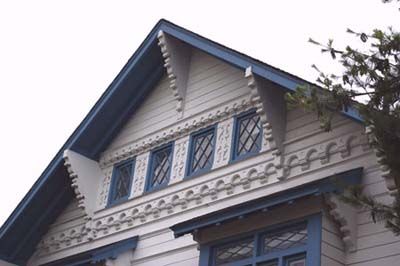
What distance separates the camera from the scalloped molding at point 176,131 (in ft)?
53.6

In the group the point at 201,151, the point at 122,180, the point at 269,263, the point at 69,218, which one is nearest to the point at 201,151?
the point at 201,151

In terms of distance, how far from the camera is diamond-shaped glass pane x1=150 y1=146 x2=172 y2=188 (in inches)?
680

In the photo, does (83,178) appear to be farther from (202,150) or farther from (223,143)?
(223,143)

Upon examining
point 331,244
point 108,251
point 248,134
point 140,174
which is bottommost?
point 331,244

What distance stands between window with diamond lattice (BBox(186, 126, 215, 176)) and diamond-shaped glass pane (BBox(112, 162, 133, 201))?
6.00 ft

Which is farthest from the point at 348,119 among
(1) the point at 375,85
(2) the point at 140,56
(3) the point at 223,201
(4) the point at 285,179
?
(2) the point at 140,56

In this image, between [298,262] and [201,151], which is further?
[201,151]

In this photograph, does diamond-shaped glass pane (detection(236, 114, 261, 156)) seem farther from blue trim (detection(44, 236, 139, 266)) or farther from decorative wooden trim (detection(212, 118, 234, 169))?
blue trim (detection(44, 236, 139, 266))

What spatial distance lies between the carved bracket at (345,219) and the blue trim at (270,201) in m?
0.21

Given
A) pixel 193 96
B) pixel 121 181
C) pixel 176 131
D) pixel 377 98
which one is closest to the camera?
pixel 377 98

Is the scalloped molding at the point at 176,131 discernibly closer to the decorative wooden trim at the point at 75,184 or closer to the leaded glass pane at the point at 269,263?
the decorative wooden trim at the point at 75,184

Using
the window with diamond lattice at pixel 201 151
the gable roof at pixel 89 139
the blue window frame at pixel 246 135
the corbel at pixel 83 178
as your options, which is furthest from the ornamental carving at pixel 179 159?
the corbel at pixel 83 178

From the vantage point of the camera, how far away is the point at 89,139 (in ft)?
61.4

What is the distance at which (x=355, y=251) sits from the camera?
520 inches
